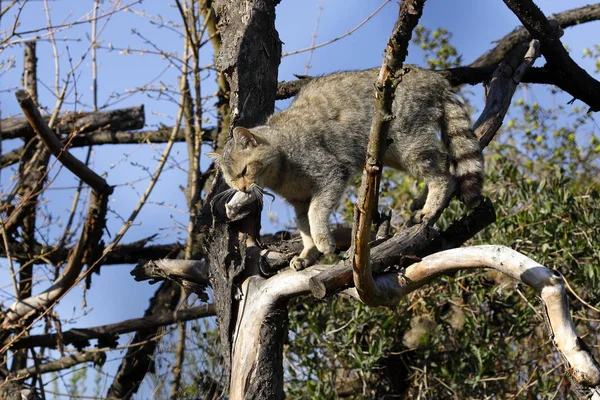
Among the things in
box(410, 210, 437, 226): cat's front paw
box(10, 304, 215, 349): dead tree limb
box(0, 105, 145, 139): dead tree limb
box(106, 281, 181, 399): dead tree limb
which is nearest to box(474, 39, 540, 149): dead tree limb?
box(410, 210, 437, 226): cat's front paw

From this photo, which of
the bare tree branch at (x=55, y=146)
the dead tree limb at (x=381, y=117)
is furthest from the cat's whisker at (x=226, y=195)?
the bare tree branch at (x=55, y=146)

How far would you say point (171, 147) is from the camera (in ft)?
20.6

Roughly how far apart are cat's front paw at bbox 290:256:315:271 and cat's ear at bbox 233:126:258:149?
26.7 inches

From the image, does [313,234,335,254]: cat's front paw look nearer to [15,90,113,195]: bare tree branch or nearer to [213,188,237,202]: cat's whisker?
[213,188,237,202]: cat's whisker

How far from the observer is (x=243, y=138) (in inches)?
161

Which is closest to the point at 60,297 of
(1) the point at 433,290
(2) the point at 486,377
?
(1) the point at 433,290

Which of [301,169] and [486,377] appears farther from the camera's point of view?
[486,377]

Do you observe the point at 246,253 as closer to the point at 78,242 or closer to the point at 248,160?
the point at 248,160

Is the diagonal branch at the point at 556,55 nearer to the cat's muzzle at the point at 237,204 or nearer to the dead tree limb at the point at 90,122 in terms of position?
the cat's muzzle at the point at 237,204

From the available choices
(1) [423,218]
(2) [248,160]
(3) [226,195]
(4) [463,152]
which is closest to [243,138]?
(2) [248,160]

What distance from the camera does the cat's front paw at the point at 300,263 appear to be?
3.90 metres

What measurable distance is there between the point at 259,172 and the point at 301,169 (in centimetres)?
25

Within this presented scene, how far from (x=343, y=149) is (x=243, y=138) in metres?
0.56

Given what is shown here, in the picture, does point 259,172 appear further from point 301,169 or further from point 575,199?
point 575,199
